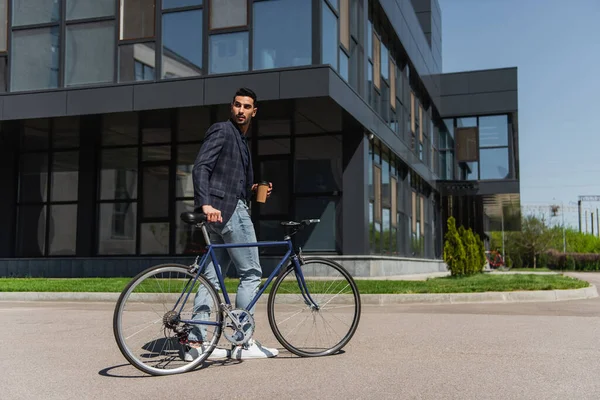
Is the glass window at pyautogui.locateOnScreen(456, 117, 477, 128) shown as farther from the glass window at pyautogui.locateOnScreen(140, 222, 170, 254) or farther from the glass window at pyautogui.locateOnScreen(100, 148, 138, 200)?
the glass window at pyautogui.locateOnScreen(140, 222, 170, 254)

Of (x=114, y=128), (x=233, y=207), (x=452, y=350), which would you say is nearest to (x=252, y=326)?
(x=233, y=207)

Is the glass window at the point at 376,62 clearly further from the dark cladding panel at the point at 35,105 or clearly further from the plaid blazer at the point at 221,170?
the plaid blazer at the point at 221,170

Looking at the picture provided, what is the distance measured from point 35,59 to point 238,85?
6.24 metres

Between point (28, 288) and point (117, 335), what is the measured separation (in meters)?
9.99

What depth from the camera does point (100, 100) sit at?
17.1 m

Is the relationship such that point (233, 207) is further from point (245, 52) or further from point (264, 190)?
point (245, 52)

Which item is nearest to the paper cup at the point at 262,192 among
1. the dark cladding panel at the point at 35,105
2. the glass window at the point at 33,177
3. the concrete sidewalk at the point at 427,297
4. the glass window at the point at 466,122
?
the concrete sidewalk at the point at 427,297

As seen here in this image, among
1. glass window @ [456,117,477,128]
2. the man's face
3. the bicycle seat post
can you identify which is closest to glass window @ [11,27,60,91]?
the man's face

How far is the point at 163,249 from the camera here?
66.0 ft

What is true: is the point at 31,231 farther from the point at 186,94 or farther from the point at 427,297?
the point at 427,297

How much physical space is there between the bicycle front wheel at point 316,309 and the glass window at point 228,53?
1190 centimetres

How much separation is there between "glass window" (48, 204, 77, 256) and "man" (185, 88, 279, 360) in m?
16.6

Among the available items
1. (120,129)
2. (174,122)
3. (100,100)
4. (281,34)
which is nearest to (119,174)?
(120,129)

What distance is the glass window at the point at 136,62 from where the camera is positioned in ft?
57.2
